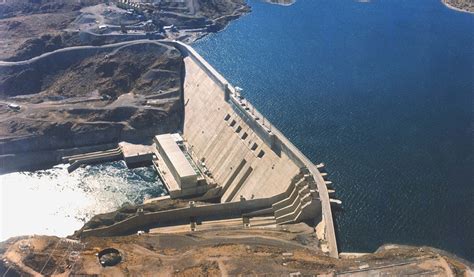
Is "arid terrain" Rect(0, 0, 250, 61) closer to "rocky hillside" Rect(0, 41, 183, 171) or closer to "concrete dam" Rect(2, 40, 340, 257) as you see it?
"rocky hillside" Rect(0, 41, 183, 171)

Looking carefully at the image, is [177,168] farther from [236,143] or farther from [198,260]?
[198,260]

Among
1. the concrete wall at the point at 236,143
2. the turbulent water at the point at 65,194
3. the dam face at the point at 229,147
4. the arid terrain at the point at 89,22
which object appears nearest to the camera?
the concrete wall at the point at 236,143

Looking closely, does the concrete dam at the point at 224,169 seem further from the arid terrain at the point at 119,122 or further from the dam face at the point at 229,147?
the arid terrain at the point at 119,122

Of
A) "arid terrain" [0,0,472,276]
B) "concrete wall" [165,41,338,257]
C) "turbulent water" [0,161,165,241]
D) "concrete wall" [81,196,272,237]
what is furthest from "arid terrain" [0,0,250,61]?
"concrete wall" [81,196,272,237]

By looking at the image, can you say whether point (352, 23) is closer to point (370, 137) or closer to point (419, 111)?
point (419, 111)

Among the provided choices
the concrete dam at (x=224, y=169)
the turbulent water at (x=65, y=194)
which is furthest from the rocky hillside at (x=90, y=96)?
the turbulent water at (x=65, y=194)

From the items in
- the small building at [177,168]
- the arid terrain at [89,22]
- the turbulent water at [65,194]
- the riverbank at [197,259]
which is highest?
the riverbank at [197,259]
